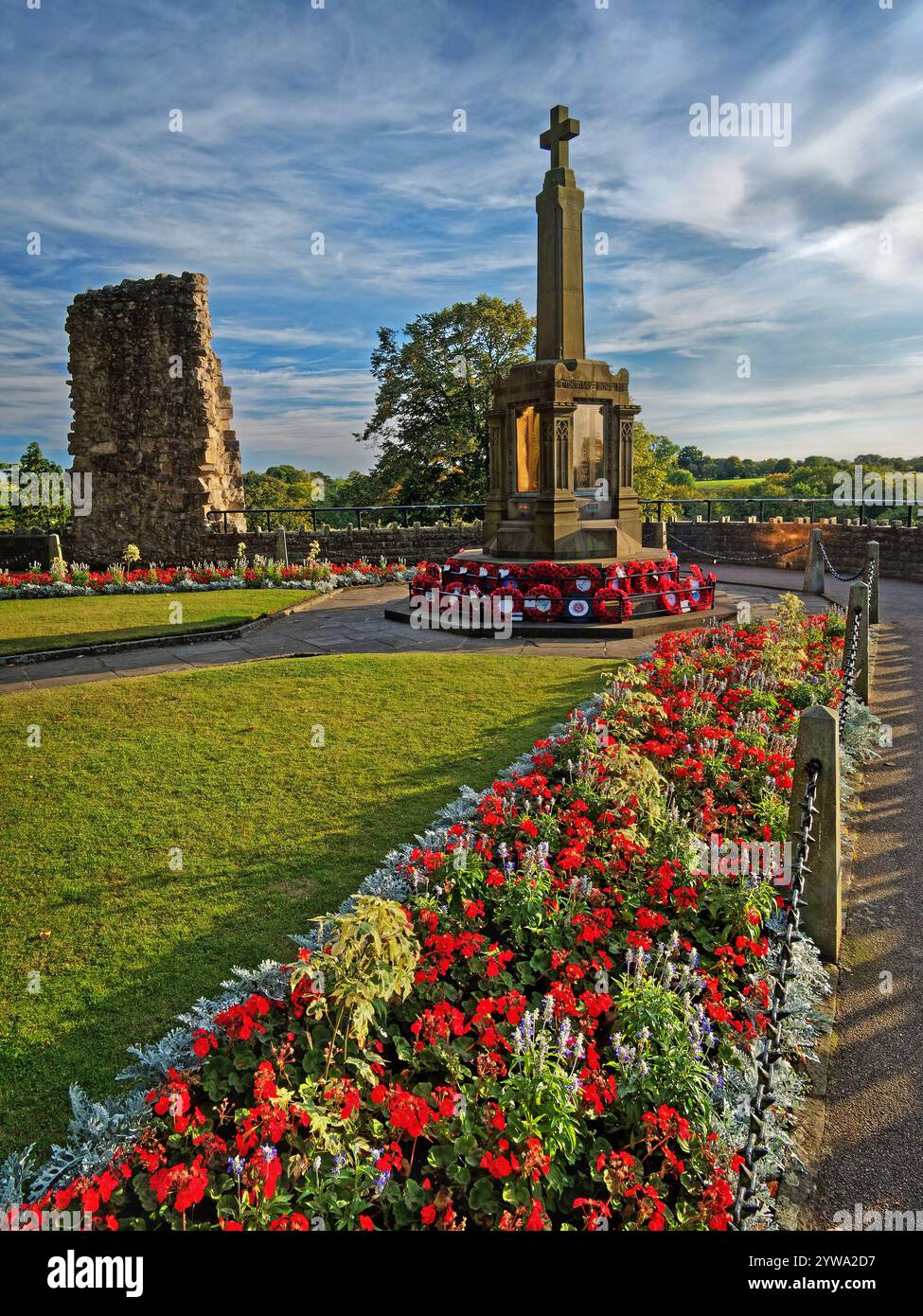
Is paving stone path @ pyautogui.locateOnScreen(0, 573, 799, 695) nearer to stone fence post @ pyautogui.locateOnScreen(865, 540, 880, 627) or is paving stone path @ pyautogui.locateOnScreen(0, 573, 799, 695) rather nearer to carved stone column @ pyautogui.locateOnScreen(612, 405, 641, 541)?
stone fence post @ pyautogui.locateOnScreen(865, 540, 880, 627)

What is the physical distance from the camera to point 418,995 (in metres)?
3.43

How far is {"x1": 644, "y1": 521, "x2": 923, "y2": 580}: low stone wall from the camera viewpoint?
1748 centimetres

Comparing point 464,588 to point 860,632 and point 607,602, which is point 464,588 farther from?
point 860,632

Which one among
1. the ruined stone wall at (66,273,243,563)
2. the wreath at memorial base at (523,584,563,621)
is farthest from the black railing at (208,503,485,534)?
the wreath at memorial base at (523,584,563,621)

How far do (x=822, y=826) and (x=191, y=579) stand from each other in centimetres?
1503

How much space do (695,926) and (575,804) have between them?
1167mm

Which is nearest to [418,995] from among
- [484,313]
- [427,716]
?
[427,716]

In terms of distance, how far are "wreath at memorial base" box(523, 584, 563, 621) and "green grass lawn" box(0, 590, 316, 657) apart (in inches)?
176

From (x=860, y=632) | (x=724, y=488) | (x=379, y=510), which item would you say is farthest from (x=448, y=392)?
(x=724, y=488)

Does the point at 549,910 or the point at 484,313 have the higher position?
the point at 484,313

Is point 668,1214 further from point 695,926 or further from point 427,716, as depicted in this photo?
point 427,716

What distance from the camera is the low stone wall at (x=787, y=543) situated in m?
17.5

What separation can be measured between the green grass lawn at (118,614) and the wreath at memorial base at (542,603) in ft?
14.6

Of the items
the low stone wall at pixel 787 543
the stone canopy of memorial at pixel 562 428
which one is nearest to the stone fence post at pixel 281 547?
the stone canopy of memorial at pixel 562 428
